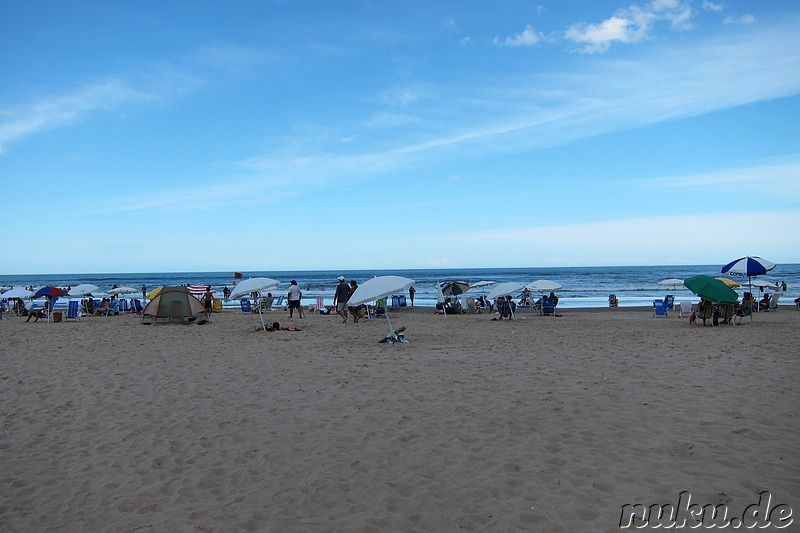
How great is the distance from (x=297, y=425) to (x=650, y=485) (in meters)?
3.44

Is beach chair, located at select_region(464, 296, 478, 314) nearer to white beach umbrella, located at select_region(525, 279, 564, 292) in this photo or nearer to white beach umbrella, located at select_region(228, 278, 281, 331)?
white beach umbrella, located at select_region(525, 279, 564, 292)

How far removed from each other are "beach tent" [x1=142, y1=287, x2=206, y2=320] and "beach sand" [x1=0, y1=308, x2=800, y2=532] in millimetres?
7606

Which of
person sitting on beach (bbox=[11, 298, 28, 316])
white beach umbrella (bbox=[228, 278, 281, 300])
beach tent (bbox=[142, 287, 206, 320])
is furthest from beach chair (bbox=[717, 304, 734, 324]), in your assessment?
person sitting on beach (bbox=[11, 298, 28, 316])

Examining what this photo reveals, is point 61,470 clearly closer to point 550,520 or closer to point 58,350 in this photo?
point 550,520

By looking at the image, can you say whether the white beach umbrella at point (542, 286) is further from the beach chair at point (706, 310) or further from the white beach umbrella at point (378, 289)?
the white beach umbrella at point (378, 289)

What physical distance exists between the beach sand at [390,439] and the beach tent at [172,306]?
7.61 metres

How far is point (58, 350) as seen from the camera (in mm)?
11203

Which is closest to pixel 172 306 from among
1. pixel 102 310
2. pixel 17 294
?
pixel 102 310

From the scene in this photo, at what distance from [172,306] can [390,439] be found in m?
14.5

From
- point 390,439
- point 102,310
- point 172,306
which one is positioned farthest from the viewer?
point 102,310

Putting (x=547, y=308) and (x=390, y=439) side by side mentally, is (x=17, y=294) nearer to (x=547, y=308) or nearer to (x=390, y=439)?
(x=547, y=308)

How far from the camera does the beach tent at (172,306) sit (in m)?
17.5

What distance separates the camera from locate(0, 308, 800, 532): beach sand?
3.79m

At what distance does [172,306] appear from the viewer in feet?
57.9
